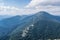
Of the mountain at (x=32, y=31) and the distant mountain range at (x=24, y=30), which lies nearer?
the distant mountain range at (x=24, y=30)

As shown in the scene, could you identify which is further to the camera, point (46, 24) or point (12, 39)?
point (46, 24)

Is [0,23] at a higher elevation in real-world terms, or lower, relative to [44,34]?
higher

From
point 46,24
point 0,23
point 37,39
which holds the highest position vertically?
point 0,23

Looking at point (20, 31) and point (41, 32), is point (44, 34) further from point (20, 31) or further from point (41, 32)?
point (20, 31)

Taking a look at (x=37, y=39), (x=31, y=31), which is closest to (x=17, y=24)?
(x=31, y=31)

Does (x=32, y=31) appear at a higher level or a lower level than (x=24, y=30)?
lower

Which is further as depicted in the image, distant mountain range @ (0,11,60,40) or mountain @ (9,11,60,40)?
mountain @ (9,11,60,40)

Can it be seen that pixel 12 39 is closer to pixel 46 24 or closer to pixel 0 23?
pixel 0 23

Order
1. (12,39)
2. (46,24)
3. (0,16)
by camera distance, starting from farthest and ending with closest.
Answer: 1. (46,24)
2. (12,39)
3. (0,16)

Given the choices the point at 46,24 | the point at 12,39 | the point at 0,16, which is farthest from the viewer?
the point at 46,24
